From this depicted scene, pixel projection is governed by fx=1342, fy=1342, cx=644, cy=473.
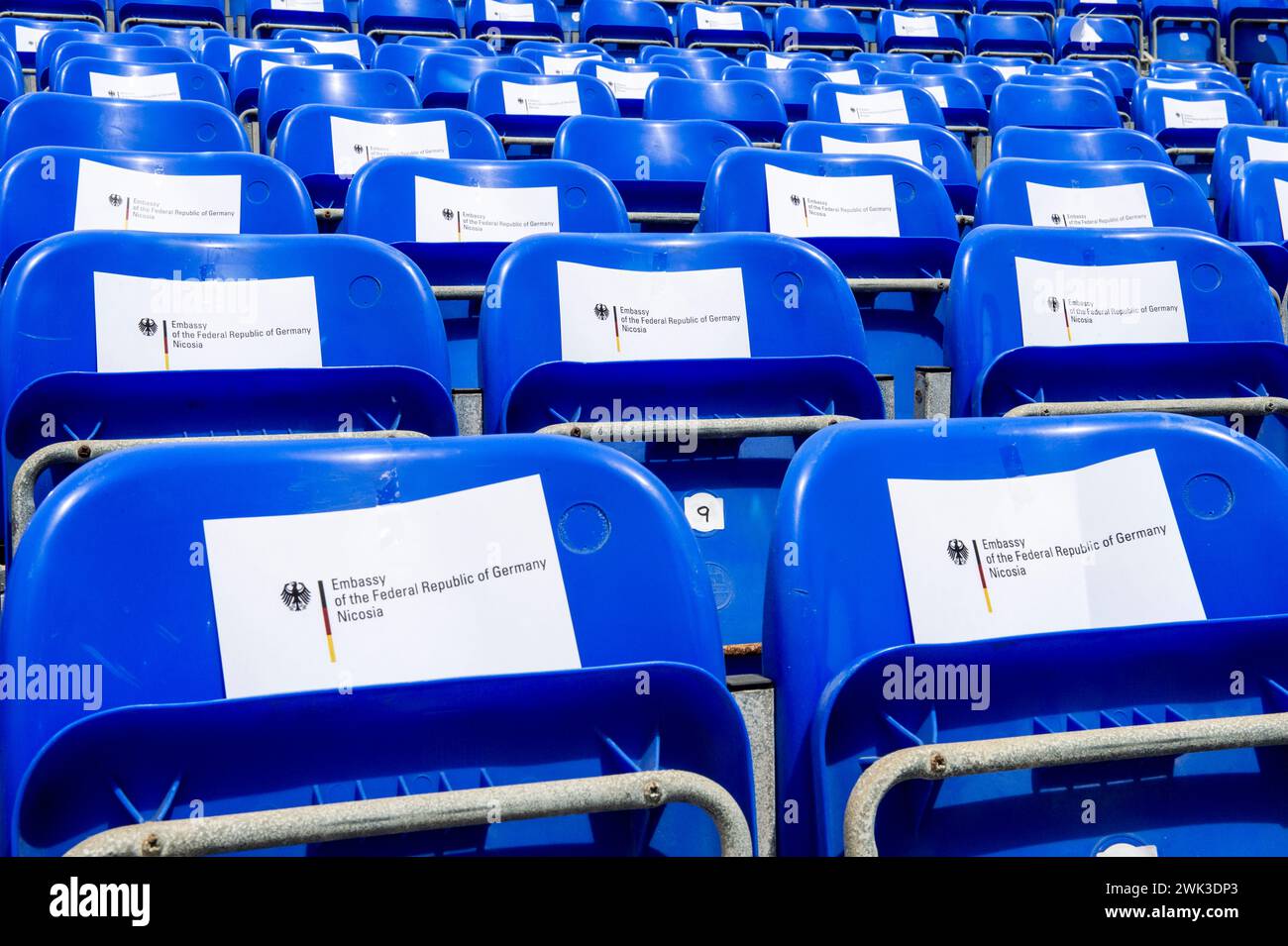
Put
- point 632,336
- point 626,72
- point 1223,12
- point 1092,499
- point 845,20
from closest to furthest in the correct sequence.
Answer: point 1092,499
point 632,336
point 626,72
point 845,20
point 1223,12

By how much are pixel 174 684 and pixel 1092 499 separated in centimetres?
61

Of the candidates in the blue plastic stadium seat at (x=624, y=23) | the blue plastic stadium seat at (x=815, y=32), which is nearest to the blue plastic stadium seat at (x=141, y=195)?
the blue plastic stadium seat at (x=624, y=23)

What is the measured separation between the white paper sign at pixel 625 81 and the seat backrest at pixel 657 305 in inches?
85.0

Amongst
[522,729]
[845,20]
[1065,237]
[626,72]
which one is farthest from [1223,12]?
[522,729]

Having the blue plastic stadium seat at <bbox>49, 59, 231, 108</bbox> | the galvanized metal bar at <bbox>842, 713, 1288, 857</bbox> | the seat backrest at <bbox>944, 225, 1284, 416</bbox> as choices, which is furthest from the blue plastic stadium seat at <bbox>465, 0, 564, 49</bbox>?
the galvanized metal bar at <bbox>842, 713, 1288, 857</bbox>

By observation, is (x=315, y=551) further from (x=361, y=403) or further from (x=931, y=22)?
(x=931, y=22)

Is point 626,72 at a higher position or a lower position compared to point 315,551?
higher

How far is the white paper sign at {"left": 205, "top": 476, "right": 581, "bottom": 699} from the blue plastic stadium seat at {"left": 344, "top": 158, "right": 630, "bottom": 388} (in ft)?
3.02

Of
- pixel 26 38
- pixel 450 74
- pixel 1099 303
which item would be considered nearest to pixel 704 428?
pixel 1099 303

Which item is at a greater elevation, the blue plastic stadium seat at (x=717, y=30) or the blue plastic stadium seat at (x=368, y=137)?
the blue plastic stadium seat at (x=717, y=30)

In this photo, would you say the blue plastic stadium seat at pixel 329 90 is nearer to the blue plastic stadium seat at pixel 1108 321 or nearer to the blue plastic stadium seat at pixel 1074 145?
the blue plastic stadium seat at pixel 1074 145

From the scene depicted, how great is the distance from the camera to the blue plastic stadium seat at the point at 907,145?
8.08ft

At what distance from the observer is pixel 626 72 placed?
11.6 feet

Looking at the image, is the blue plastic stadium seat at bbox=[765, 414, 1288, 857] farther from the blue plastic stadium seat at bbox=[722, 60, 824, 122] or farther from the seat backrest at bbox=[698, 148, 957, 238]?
the blue plastic stadium seat at bbox=[722, 60, 824, 122]
